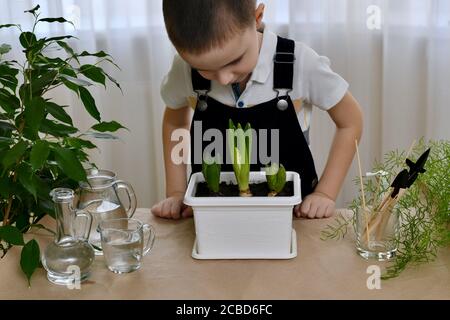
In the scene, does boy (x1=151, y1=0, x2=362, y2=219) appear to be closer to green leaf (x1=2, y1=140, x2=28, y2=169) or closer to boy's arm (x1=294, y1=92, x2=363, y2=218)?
boy's arm (x1=294, y1=92, x2=363, y2=218)

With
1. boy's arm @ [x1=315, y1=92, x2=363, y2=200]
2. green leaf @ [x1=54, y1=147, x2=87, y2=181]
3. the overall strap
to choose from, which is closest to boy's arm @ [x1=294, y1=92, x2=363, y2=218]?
boy's arm @ [x1=315, y1=92, x2=363, y2=200]

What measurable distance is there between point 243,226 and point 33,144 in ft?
1.18

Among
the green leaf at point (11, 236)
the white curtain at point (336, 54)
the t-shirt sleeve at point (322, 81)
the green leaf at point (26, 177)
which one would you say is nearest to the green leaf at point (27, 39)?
the green leaf at point (26, 177)

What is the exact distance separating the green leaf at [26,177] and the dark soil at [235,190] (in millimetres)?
270

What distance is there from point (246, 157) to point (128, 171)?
57.5 inches

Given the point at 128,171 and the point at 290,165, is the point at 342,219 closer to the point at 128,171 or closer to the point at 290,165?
the point at 290,165

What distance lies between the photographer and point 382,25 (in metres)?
2.26

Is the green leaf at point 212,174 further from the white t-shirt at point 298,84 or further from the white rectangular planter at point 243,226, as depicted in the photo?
the white t-shirt at point 298,84

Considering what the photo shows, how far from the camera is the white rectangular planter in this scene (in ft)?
3.43

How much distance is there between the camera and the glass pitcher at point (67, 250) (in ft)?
3.34

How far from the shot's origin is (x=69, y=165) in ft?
3.40

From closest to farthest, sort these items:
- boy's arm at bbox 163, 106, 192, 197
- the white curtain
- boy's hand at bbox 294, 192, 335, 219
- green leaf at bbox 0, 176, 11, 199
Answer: green leaf at bbox 0, 176, 11, 199, boy's hand at bbox 294, 192, 335, 219, boy's arm at bbox 163, 106, 192, 197, the white curtain

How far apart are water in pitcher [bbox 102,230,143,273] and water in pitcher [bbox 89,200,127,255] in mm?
68
